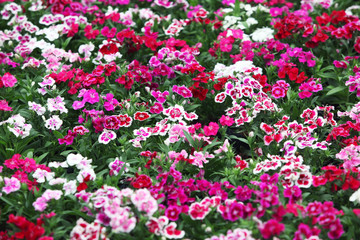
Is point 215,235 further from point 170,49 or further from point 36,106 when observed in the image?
point 170,49

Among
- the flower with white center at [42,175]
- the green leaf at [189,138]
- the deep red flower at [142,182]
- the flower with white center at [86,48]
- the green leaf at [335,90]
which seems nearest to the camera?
the deep red flower at [142,182]

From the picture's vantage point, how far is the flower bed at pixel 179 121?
343 cm

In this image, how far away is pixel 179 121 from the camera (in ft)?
14.5

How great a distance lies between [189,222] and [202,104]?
5.60 feet

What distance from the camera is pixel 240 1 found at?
21.6 ft

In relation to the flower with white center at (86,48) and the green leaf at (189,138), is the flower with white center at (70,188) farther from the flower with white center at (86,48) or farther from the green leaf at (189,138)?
the flower with white center at (86,48)

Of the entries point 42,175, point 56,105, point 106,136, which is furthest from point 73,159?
point 56,105

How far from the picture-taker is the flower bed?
11.3 ft

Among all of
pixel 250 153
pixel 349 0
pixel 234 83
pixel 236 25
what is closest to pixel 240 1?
pixel 236 25

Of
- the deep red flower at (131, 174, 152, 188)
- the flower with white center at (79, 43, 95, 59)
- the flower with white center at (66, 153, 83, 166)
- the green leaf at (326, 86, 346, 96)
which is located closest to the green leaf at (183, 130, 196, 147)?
the deep red flower at (131, 174, 152, 188)

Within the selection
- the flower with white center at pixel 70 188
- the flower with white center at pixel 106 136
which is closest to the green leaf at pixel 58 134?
the flower with white center at pixel 106 136

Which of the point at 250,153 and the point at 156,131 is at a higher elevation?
the point at 156,131

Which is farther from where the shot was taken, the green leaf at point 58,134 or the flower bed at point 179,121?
the green leaf at point 58,134

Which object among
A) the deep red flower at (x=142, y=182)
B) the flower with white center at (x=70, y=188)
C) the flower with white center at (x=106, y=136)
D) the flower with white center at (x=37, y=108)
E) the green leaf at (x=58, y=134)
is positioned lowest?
the green leaf at (x=58, y=134)
